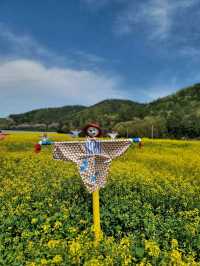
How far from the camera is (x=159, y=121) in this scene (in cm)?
7825

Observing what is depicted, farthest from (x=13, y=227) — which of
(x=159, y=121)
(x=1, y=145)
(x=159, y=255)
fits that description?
(x=159, y=121)

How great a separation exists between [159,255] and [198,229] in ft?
5.41

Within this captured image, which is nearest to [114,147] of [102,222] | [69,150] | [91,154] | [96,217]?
[91,154]

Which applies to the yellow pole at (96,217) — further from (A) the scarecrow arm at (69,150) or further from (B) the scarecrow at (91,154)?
(A) the scarecrow arm at (69,150)

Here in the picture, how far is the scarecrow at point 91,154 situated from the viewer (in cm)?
611

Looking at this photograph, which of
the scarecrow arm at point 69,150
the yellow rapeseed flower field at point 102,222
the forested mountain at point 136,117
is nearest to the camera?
the yellow rapeseed flower field at point 102,222

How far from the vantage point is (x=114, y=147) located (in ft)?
20.5

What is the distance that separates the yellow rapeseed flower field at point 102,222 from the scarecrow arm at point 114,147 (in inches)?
54.5

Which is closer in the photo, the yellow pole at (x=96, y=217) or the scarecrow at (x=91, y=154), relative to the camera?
the yellow pole at (x=96, y=217)

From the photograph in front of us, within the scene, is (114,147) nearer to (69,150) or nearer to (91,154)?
(91,154)

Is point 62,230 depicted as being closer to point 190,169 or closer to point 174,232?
point 174,232

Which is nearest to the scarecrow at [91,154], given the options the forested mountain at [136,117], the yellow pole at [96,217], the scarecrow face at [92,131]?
the scarecrow face at [92,131]

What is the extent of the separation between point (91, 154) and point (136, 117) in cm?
10314

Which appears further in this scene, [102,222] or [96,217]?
[102,222]
